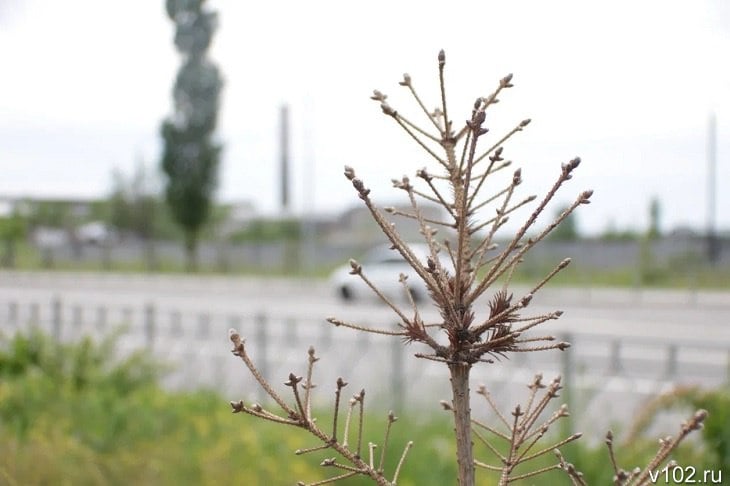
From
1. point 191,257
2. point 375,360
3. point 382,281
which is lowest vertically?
point 375,360

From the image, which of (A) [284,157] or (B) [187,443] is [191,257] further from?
(B) [187,443]

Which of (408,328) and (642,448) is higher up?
(408,328)

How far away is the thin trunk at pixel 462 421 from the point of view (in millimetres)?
514

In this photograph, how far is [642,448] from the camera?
104 inches

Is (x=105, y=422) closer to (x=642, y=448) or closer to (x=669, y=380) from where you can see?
(x=642, y=448)

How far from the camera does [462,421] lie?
1.70ft

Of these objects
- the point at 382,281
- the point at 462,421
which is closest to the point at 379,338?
the point at 382,281

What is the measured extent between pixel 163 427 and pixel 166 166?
9.65 metres

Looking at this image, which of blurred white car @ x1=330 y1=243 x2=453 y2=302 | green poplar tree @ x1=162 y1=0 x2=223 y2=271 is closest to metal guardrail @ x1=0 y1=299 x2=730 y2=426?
blurred white car @ x1=330 y1=243 x2=453 y2=302

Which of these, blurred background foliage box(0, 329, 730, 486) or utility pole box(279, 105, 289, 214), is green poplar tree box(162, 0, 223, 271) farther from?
blurred background foliage box(0, 329, 730, 486)

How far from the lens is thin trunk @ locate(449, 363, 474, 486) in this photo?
514 millimetres

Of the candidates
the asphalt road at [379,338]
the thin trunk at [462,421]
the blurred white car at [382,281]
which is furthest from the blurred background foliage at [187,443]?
the blurred white car at [382,281]

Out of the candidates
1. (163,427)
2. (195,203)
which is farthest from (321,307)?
(163,427)

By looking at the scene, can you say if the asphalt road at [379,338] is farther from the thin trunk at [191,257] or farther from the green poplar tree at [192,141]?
the thin trunk at [191,257]
